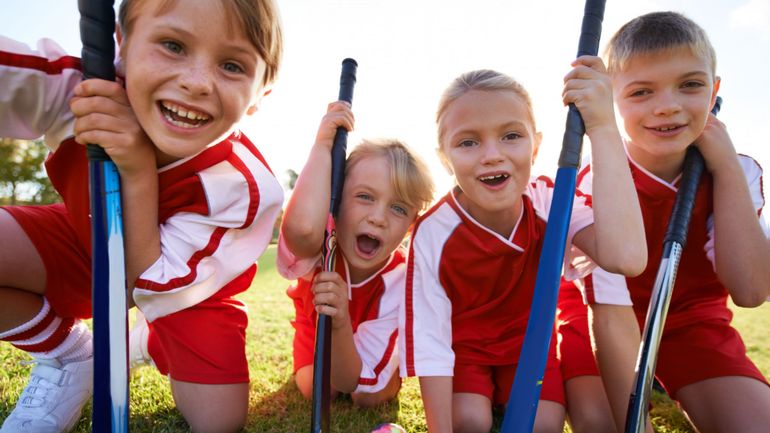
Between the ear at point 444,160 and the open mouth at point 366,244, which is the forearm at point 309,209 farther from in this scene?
the ear at point 444,160

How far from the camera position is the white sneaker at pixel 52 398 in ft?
6.22

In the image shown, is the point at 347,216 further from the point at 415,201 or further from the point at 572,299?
the point at 572,299

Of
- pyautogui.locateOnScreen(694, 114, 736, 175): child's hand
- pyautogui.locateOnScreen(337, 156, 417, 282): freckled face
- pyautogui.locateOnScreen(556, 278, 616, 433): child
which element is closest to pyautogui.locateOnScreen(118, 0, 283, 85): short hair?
pyautogui.locateOnScreen(337, 156, 417, 282): freckled face

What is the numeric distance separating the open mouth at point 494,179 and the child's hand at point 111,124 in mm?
1246

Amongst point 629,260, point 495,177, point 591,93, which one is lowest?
point 629,260

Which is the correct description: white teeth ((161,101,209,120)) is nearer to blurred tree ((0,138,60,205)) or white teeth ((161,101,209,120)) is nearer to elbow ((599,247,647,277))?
elbow ((599,247,647,277))

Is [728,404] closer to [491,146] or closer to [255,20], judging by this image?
[491,146]

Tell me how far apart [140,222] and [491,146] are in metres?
1.30

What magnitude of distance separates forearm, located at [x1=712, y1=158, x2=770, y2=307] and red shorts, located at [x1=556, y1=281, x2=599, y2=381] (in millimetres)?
666

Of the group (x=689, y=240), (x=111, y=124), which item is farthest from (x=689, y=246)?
(x=111, y=124)

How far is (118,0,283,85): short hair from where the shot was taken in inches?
70.6

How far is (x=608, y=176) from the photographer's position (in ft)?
5.83

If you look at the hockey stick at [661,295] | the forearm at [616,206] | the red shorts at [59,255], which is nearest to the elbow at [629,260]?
the forearm at [616,206]

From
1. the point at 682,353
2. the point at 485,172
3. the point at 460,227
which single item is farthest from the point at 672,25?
the point at 682,353
